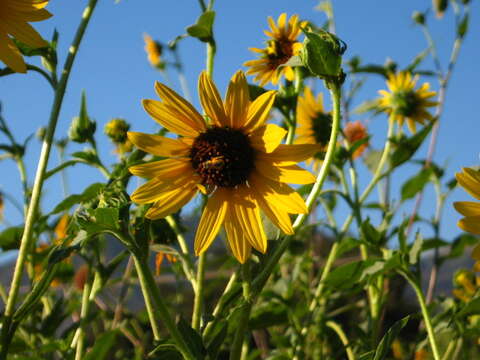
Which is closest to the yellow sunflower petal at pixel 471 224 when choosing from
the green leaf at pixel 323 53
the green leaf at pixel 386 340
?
the green leaf at pixel 386 340

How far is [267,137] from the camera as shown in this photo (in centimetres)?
74

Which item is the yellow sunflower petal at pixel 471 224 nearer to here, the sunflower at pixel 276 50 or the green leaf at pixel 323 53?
the green leaf at pixel 323 53

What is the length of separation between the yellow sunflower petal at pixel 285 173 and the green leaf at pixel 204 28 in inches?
12.5

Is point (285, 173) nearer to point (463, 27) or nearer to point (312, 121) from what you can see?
point (312, 121)

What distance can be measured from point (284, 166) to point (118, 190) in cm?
20

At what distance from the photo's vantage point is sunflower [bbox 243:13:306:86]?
1109mm

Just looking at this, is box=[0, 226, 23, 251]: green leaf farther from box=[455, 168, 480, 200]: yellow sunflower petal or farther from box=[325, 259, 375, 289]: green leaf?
box=[455, 168, 480, 200]: yellow sunflower petal

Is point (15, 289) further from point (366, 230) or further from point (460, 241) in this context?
point (460, 241)

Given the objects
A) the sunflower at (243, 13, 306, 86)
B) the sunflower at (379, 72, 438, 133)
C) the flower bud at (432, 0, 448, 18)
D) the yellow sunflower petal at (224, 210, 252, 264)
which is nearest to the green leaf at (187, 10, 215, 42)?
the sunflower at (243, 13, 306, 86)

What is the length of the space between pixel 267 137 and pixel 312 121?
2.46 ft

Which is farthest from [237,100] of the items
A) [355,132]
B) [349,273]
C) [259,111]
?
[355,132]

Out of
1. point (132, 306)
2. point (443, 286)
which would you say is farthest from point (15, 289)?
point (443, 286)

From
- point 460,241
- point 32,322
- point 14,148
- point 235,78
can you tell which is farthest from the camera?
point 460,241

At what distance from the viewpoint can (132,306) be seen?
3.35m
